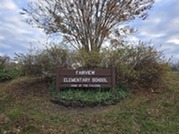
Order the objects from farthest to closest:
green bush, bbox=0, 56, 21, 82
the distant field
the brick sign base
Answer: green bush, bbox=0, 56, 21, 82, the brick sign base, the distant field

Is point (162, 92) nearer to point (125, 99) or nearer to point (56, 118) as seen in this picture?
point (125, 99)

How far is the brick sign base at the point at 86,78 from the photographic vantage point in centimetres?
852

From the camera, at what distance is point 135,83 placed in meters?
8.98

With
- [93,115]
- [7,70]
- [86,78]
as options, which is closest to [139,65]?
[86,78]

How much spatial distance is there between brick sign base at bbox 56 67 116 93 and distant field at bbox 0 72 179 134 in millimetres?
638

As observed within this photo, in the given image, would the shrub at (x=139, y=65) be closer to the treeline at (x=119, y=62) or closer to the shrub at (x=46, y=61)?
the treeline at (x=119, y=62)

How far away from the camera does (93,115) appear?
7.27m

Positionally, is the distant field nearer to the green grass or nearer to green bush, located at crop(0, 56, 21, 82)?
the green grass

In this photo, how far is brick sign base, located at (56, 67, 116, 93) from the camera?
852 cm

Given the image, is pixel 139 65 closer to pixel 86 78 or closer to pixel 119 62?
pixel 119 62

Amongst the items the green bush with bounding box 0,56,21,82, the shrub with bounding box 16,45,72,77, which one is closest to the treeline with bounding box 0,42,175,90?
the shrub with bounding box 16,45,72,77

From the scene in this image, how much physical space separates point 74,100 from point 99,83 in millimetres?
969

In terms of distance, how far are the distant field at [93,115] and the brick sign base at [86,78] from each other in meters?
0.64

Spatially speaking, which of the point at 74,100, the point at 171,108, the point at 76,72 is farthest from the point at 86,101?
the point at 171,108
